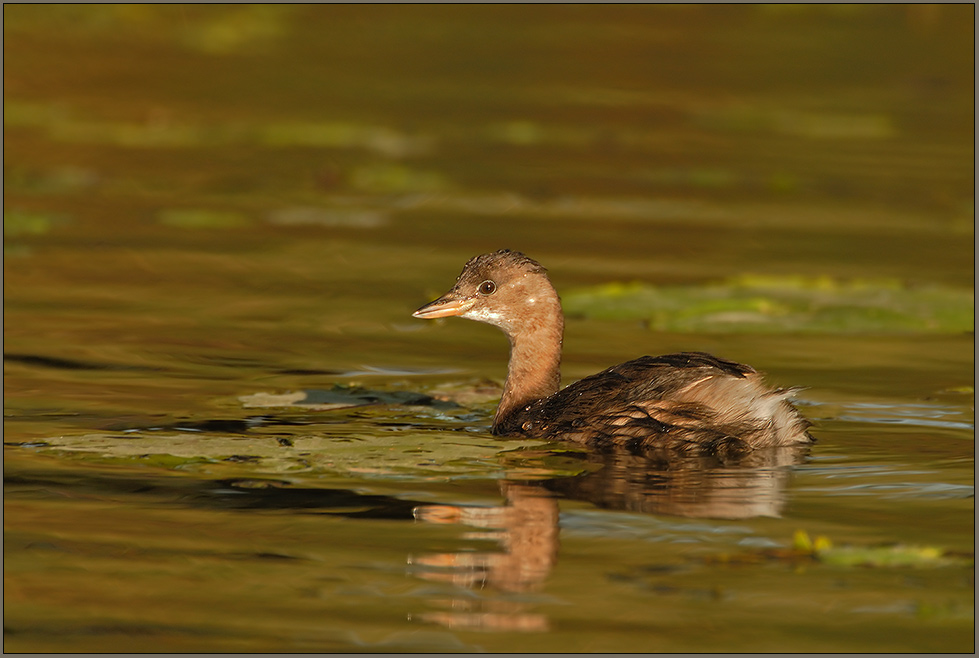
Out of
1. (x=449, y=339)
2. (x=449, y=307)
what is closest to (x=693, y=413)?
(x=449, y=307)

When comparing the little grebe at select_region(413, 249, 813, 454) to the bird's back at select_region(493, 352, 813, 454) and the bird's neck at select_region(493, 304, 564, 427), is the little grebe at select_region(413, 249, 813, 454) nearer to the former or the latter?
the bird's back at select_region(493, 352, 813, 454)

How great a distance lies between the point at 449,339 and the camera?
1096 centimetres

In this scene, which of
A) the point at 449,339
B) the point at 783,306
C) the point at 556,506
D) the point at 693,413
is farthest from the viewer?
the point at 783,306

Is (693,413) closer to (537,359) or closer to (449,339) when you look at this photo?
(537,359)

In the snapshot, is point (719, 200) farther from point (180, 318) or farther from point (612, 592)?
point (612, 592)

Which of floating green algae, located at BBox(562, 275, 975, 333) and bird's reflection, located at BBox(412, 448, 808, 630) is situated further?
floating green algae, located at BBox(562, 275, 975, 333)

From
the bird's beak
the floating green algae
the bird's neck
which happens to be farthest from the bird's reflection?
the floating green algae

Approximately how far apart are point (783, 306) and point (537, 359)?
2.85m

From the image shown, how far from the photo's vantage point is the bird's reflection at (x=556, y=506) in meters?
5.66

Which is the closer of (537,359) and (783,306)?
(537,359)

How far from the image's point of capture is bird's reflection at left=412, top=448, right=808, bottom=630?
5.66m

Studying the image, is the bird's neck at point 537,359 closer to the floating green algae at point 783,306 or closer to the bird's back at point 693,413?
the bird's back at point 693,413

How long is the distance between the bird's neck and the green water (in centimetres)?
31

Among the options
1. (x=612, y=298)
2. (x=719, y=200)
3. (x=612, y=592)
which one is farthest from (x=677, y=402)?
(x=719, y=200)
